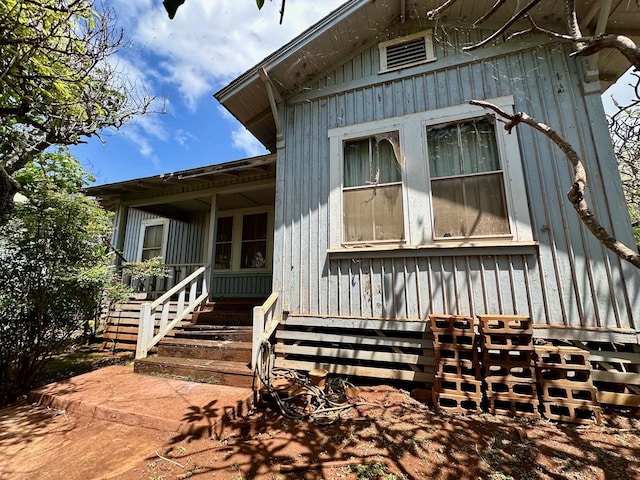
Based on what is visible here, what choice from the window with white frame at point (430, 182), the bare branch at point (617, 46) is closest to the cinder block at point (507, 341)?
the window with white frame at point (430, 182)

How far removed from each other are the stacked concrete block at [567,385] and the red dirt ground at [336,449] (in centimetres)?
14

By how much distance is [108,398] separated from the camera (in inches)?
130

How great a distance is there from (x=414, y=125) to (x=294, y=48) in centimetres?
233

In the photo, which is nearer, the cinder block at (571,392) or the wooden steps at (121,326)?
the cinder block at (571,392)

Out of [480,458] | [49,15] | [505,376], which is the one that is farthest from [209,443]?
[49,15]

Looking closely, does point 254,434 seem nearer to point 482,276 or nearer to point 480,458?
point 480,458

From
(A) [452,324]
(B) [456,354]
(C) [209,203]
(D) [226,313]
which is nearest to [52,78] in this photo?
(D) [226,313]

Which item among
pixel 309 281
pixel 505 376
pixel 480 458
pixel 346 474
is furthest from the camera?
pixel 309 281

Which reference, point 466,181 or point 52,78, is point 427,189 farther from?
point 52,78

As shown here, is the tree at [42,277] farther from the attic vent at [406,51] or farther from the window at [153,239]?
the attic vent at [406,51]

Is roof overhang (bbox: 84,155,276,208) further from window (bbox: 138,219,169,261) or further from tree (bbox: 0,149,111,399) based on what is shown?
tree (bbox: 0,149,111,399)

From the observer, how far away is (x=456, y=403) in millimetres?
3225

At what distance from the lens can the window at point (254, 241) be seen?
7.70m

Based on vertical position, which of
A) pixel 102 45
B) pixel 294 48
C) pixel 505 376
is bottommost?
pixel 505 376
